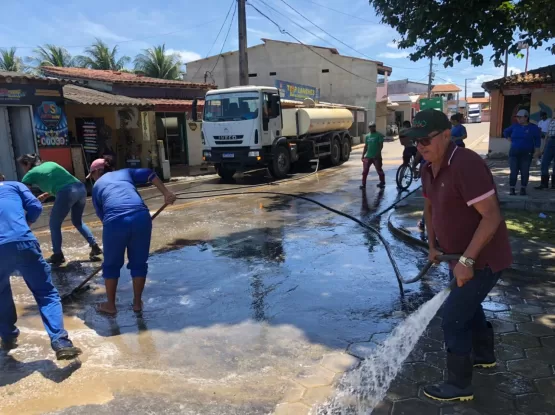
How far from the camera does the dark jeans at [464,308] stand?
8.81 feet

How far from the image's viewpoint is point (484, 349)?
320 centimetres

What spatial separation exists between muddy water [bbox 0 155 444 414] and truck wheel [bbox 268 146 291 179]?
7367mm

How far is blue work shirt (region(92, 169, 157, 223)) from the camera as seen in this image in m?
4.22

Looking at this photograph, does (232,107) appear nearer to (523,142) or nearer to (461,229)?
(523,142)

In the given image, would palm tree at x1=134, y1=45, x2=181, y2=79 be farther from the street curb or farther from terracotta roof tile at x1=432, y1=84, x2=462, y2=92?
terracotta roof tile at x1=432, y1=84, x2=462, y2=92

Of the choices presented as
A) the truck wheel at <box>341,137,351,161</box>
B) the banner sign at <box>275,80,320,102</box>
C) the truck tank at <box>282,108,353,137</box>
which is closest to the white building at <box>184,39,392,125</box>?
the banner sign at <box>275,80,320,102</box>

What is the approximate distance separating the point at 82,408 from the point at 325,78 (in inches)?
1360

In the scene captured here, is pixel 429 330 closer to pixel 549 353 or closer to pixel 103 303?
pixel 549 353

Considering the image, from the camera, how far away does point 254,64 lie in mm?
35031

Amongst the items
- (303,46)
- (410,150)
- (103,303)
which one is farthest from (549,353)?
(303,46)

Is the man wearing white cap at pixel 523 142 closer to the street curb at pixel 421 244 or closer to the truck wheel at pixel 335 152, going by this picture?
the street curb at pixel 421 244

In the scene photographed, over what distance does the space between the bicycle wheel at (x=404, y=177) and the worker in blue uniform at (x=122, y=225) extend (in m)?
8.40

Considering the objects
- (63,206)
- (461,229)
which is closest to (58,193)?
(63,206)

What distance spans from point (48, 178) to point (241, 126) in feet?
28.3
